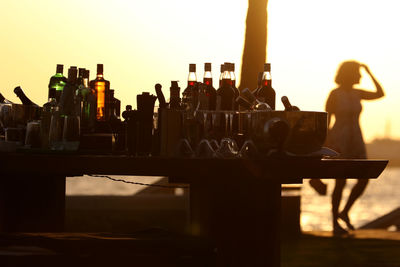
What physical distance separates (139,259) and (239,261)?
1.38 feet

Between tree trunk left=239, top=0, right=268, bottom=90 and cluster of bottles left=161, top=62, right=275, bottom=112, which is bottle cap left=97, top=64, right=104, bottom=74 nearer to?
cluster of bottles left=161, top=62, right=275, bottom=112

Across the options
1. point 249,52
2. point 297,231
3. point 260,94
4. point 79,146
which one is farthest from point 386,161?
point 249,52

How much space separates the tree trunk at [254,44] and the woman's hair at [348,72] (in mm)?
1691

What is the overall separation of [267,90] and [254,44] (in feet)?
19.3

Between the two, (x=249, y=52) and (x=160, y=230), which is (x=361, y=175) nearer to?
(x=160, y=230)

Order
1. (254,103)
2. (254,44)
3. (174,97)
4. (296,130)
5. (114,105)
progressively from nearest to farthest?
1. (296,130)
2. (254,103)
3. (174,97)
4. (114,105)
5. (254,44)

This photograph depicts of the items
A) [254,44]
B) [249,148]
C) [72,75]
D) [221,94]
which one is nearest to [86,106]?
[72,75]

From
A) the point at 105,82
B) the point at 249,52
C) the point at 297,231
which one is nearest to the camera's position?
the point at 105,82

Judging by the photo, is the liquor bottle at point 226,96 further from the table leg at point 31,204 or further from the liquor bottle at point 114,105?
the table leg at point 31,204

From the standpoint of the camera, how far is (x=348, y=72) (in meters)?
8.64

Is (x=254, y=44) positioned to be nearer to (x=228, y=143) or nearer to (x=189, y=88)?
(x=189, y=88)

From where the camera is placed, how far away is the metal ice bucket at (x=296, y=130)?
3.51 m

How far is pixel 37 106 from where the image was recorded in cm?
439

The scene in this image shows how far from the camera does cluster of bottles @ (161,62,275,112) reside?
417 cm
